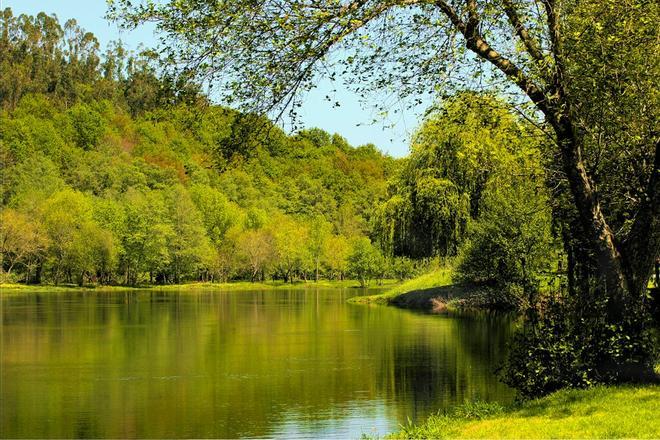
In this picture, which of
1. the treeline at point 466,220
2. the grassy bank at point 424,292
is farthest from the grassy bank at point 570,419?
the grassy bank at point 424,292

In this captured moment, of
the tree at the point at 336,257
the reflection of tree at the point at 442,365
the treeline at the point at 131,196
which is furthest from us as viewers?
the tree at the point at 336,257

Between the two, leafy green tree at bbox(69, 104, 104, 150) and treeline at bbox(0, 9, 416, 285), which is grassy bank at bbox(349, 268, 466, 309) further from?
leafy green tree at bbox(69, 104, 104, 150)

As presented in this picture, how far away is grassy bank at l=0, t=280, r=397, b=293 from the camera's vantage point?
9319cm

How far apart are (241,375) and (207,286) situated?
88535mm

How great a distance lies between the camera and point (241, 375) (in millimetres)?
25156

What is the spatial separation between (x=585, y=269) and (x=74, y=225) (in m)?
87.7

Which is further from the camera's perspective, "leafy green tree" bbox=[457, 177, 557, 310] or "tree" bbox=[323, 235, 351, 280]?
"tree" bbox=[323, 235, 351, 280]

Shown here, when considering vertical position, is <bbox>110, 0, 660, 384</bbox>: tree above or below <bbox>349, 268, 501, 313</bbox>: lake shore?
above

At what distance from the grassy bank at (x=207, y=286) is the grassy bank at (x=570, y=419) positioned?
275 feet

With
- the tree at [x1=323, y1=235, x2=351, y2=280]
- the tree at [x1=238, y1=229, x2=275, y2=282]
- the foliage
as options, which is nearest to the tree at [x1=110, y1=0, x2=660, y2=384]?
the foliage

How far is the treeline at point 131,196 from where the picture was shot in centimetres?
10119

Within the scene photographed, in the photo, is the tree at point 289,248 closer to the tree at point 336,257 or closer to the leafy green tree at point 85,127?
the tree at point 336,257

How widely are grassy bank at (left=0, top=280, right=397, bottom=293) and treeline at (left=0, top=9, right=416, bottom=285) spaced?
225cm

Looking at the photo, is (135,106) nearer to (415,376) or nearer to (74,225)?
(74,225)
